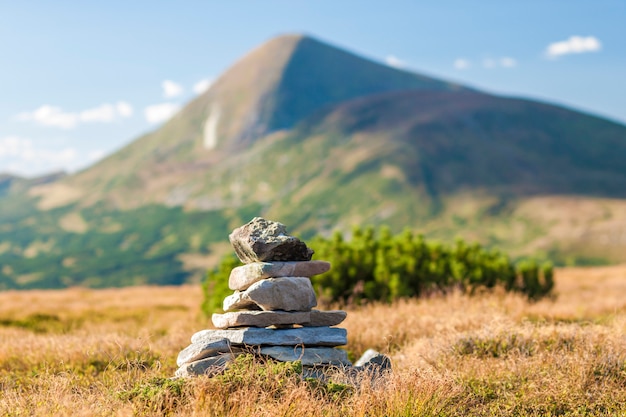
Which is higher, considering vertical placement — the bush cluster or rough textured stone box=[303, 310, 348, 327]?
rough textured stone box=[303, 310, 348, 327]

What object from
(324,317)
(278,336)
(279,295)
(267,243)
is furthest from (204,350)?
(324,317)

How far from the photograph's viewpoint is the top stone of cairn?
469 inches

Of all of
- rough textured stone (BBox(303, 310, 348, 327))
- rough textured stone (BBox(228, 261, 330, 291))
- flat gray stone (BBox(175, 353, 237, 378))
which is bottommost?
flat gray stone (BBox(175, 353, 237, 378))

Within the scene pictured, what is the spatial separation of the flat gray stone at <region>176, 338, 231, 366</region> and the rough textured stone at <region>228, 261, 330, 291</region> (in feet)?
4.25

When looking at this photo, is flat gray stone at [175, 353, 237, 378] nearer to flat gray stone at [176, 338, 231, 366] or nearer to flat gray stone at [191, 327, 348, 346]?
flat gray stone at [176, 338, 231, 366]

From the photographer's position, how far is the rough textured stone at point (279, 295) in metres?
11.6

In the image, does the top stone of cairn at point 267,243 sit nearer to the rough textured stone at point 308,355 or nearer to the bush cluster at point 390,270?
the rough textured stone at point 308,355

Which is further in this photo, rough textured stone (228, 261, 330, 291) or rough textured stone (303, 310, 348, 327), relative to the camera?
rough textured stone (303, 310, 348, 327)

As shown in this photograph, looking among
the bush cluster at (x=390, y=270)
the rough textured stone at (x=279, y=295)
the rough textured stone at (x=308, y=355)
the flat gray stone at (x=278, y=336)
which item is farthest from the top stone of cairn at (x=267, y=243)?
the bush cluster at (x=390, y=270)

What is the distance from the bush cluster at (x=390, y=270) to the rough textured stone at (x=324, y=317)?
1037 centimetres

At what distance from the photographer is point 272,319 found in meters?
11.6

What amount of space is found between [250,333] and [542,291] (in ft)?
72.1

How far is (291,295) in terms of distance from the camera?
11.8 meters

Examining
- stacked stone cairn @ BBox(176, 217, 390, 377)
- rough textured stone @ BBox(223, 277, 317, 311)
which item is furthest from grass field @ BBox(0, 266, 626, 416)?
rough textured stone @ BBox(223, 277, 317, 311)
